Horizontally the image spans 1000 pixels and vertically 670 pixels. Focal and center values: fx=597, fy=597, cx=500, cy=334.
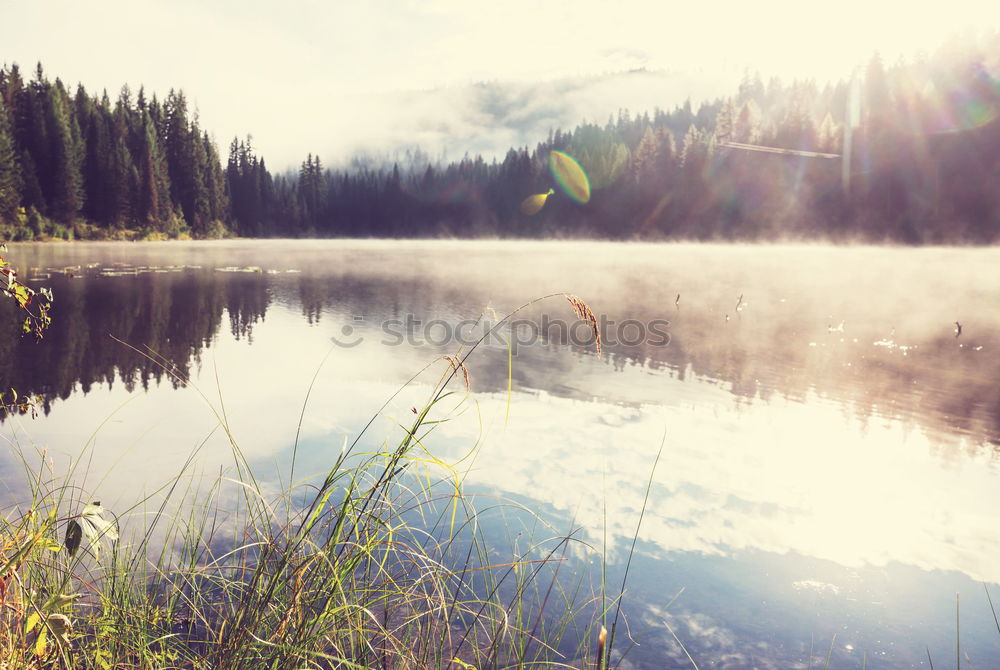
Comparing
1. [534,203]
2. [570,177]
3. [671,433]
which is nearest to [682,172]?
[570,177]

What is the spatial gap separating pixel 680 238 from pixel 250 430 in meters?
74.7

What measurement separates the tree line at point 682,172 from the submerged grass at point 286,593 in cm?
5651

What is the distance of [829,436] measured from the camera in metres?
7.96

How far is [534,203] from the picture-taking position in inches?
3425

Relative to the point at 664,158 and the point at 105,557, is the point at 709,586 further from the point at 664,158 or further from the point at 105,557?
the point at 664,158

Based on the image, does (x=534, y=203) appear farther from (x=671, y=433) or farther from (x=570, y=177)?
(x=671, y=433)

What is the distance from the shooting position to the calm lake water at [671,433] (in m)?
4.19

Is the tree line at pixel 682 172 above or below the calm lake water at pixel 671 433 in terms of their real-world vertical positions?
above

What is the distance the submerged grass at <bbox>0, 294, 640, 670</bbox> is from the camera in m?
2.17

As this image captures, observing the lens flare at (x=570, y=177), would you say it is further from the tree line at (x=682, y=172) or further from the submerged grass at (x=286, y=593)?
the submerged grass at (x=286, y=593)

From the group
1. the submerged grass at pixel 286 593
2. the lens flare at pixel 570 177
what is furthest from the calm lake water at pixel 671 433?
the lens flare at pixel 570 177

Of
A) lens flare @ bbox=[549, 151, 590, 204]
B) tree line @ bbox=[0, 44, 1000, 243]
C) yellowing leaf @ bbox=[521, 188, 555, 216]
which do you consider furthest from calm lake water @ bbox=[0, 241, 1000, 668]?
yellowing leaf @ bbox=[521, 188, 555, 216]

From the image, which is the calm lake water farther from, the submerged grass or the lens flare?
the lens flare

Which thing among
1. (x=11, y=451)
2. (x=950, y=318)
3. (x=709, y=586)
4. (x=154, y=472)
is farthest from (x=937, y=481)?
(x=950, y=318)
